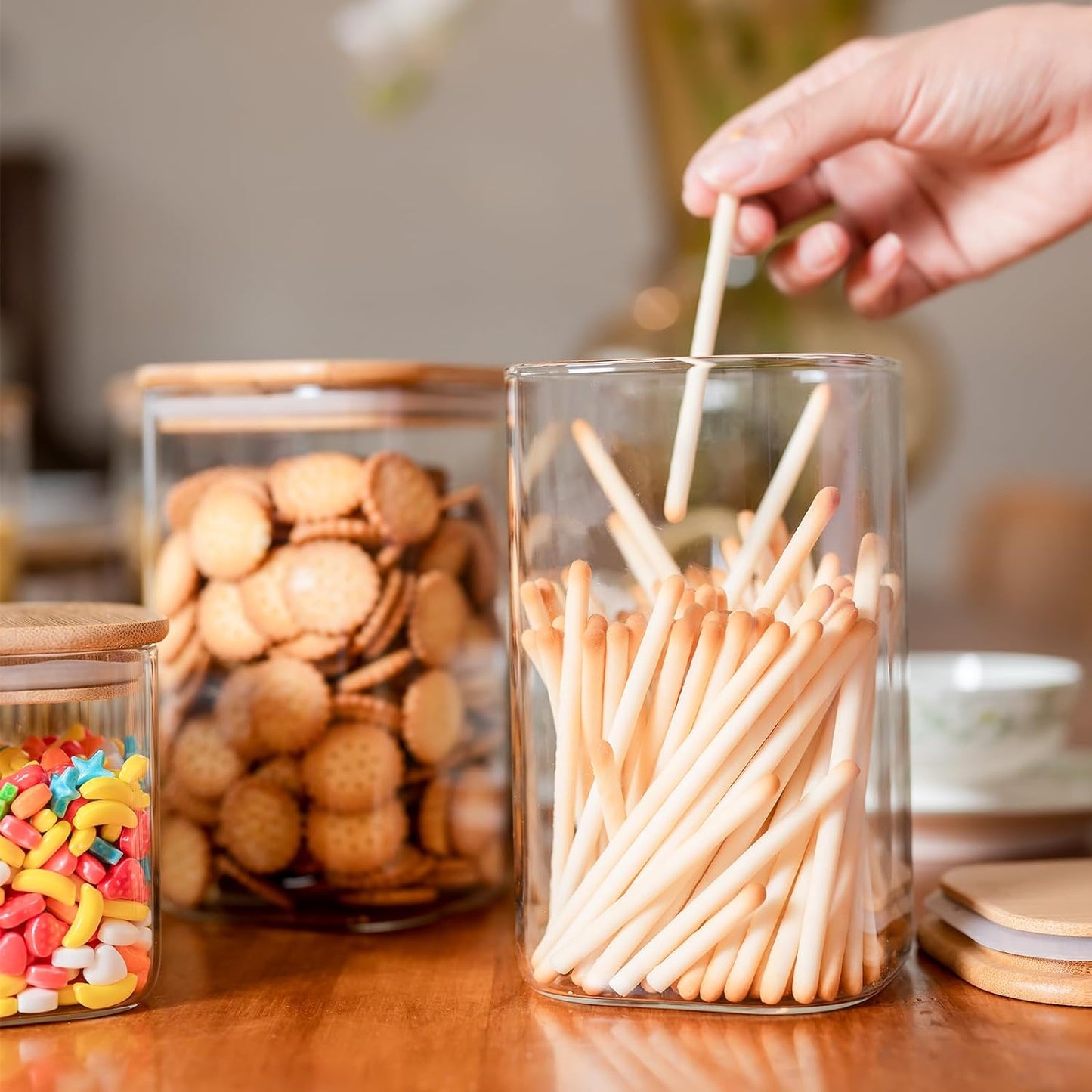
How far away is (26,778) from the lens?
477 mm

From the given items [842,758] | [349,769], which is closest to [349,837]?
[349,769]

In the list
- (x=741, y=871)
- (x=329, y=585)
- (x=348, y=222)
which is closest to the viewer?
(x=741, y=871)

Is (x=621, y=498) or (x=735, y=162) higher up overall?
(x=735, y=162)

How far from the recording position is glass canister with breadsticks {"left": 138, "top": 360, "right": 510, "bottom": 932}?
1.96 feet

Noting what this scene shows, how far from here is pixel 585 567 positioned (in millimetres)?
509

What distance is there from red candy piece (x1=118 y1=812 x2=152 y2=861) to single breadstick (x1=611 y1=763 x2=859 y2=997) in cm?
19

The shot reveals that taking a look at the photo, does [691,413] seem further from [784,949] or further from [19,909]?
[19,909]

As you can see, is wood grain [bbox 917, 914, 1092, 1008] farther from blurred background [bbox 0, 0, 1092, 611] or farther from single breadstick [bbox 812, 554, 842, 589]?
blurred background [bbox 0, 0, 1092, 611]

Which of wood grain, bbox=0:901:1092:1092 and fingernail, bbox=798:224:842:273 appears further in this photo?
fingernail, bbox=798:224:842:273

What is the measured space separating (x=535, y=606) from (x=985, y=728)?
1.18 ft

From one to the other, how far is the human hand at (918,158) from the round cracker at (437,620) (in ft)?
0.72

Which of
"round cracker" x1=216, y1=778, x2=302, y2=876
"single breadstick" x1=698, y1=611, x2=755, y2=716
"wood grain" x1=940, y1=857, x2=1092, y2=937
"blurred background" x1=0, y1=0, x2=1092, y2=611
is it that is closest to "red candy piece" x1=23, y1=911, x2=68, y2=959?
"round cracker" x1=216, y1=778, x2=302, y2=876

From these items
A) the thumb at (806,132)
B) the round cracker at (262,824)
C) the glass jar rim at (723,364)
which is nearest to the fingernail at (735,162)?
the thumb at (806,132)

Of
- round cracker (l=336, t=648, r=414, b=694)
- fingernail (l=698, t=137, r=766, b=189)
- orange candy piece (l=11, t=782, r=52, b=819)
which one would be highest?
fingernail (l=698, t=137, r=766, b=189)
